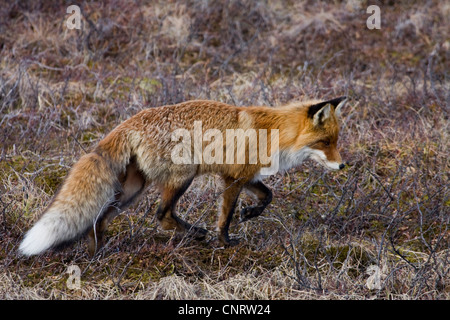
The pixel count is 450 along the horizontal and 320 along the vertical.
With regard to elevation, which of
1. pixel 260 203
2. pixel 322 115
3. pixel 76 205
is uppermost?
pixel 322 115

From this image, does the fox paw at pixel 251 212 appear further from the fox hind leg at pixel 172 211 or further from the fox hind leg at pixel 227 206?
the fox hind leg at pixel 172 211

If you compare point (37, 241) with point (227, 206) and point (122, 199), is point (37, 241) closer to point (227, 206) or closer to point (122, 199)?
point (122, 199)

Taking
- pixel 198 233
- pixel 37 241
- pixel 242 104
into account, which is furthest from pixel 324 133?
pixel 37 241

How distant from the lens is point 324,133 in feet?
17.5

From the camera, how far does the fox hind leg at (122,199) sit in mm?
4922

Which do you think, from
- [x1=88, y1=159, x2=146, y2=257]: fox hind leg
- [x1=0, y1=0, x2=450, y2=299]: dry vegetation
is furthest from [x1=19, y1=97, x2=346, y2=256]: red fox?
[x1=0, y1=0, x2=450, y2=299]: dry vegetation

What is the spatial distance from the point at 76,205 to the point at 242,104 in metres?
3.55

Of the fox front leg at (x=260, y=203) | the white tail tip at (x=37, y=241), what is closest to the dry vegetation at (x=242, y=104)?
the fox front leg at (x=260, y=203)

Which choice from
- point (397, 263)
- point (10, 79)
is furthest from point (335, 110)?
point (10, 79)

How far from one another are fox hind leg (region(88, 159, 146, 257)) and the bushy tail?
0.20 m

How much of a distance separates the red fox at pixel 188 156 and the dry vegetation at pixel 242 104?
278mm

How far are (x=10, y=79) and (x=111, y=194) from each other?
3979mm

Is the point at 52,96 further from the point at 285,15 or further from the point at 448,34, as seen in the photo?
the point at 448,34

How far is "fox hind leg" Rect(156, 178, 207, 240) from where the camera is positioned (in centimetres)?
505
